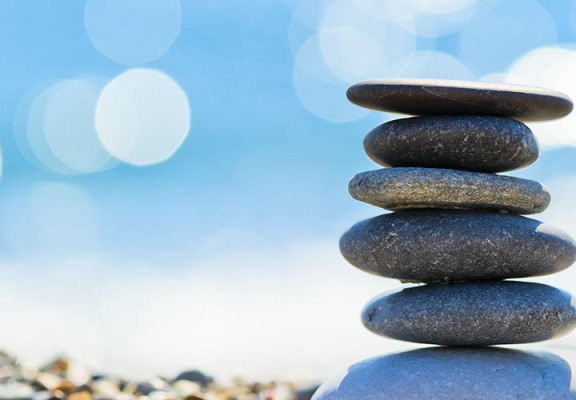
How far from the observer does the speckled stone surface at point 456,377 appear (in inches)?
185

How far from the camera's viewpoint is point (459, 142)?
5004 mm

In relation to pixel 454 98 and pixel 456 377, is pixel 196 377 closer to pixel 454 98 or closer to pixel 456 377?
pixel 456 377

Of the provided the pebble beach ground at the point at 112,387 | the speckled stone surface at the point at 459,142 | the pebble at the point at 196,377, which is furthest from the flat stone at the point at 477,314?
the pebble at the point at 196,377

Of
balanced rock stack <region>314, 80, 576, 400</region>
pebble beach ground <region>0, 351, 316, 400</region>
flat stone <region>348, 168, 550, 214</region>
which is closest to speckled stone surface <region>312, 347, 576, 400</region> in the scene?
balanced rock stack <region>314, 80, 576, 400</region>

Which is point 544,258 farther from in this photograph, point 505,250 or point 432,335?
point 432,335

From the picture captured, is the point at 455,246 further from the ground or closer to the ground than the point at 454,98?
closer to the ground

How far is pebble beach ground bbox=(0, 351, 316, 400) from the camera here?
6.88 metres

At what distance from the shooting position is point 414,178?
15.9 feet

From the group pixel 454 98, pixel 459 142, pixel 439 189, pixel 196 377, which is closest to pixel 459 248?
pixel 439 189

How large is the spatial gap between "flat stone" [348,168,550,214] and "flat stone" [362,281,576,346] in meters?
0.50

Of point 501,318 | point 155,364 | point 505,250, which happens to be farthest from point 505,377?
point 155,364

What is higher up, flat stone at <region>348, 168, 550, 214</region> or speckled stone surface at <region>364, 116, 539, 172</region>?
speckled stone surface at <region>364, 116, 539, 172</region>

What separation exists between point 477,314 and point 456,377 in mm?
387

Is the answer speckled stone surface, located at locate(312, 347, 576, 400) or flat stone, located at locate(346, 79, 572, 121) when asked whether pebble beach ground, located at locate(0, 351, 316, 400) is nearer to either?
speckled stone surface, located at locate(312, 347, 576, 400)
